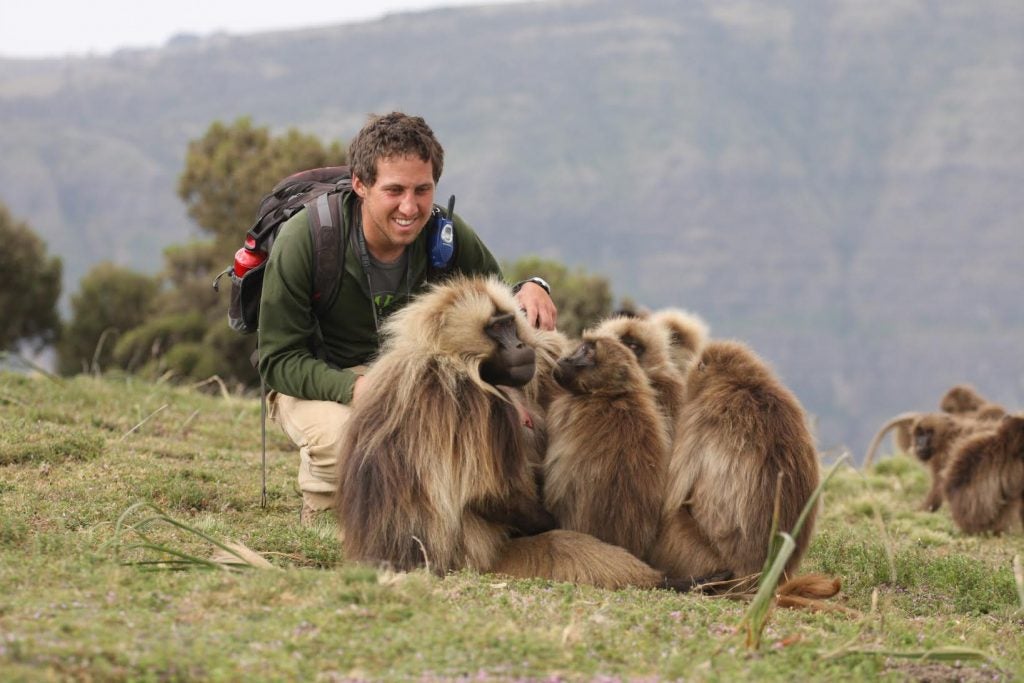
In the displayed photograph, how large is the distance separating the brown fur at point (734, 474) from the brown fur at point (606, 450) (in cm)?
12

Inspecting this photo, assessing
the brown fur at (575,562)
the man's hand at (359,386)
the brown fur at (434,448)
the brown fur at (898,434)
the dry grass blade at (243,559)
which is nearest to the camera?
the dry grass blade at (243,559)

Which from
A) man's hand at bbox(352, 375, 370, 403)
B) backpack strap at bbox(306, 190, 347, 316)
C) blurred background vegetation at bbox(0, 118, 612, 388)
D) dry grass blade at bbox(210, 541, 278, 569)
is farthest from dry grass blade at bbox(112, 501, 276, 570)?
blurred background vegetation at bbox(0, 118, 612, 388)

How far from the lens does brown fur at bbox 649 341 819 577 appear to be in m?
5.44

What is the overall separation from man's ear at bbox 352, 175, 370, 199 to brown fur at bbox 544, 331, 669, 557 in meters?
1.33

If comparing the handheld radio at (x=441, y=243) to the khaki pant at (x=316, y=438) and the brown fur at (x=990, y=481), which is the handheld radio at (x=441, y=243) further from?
the brown fur at (x=990, y=481)

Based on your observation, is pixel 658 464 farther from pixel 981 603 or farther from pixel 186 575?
pixel 186 575

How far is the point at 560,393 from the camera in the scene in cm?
613

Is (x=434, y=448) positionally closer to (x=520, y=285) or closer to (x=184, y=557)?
(x=184, y=557)

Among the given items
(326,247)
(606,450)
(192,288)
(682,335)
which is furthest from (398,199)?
(192,288)

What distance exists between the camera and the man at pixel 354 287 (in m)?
5.87

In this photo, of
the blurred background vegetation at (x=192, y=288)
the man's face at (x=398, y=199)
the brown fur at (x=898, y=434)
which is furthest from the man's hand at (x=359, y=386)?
the blurred background vegetation at (x=192, y=288)

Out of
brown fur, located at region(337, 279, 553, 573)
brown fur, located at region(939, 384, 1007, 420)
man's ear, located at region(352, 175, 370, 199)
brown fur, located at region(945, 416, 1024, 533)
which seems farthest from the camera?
brown fur, located at region(939, 384, 1007, 420)

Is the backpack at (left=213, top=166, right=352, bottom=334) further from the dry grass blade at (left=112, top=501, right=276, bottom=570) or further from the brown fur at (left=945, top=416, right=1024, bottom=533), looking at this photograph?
Result: the brown fur at (left=945, top=416, right=1024, bottom=533)

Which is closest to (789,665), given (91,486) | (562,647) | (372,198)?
(562,647)
